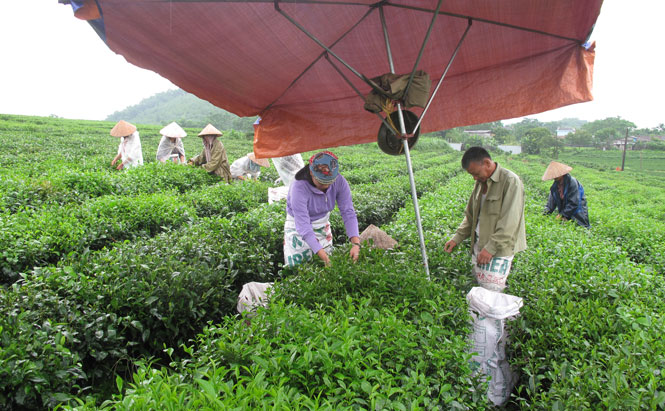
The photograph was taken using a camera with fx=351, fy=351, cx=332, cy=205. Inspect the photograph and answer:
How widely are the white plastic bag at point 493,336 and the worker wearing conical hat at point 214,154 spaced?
6732mm

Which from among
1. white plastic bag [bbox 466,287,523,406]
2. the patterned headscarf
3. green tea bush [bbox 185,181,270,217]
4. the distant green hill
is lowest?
white plastic bag [bbox 466,287,523,406]

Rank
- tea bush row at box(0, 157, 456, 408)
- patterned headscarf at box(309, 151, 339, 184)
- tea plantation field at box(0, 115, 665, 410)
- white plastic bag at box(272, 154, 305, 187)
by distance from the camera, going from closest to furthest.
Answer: tea plantation field at box(0, 115, 665, 410), tea bush row at box(0, 157, 456, 408), patterned headscarf at box(309, 151, 339, 184), white plastic bag at box(272, 154, 305, 187)

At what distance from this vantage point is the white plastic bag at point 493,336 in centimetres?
248

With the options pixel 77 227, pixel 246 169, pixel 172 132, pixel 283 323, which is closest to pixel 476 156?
pixel 283 323

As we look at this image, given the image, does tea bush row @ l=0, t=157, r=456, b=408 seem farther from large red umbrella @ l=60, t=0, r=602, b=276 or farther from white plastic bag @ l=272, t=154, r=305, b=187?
white plastic bag @ l=272, t=154, r=305, b=187

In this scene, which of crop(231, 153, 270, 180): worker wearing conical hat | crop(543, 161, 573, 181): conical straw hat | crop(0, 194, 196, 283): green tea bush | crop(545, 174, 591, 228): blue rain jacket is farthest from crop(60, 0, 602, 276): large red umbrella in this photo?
crop(231, 153, 270, 180): worker wearing conical hat

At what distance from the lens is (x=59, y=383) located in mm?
2162

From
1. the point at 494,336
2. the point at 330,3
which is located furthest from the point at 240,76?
the point at 494,336

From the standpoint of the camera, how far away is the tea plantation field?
1602 mm

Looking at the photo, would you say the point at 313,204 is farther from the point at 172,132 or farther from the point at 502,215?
the point at 172,132

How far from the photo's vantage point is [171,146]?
9.68 meters

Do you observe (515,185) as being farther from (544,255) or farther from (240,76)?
(240,76)

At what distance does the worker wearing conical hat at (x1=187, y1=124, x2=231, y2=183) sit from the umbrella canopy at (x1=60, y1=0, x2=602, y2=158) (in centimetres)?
478

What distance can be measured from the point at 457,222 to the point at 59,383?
4746mm
